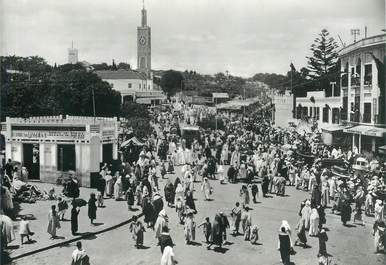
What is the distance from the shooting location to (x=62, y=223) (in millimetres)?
16578

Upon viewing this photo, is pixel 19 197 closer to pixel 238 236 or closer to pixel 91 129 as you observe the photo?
pixel 91 129

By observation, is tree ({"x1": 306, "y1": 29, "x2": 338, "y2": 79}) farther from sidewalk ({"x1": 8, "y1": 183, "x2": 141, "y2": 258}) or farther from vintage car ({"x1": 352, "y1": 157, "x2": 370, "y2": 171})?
sidewalk ({"x1": 8, "y1": 183, "x2": 141, "y2": 258})

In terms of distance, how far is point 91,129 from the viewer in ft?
74.8

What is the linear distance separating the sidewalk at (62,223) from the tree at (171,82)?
8520 centimetres

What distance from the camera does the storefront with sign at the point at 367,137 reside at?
24241 mm

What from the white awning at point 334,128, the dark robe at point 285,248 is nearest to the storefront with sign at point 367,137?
the white awning at point 334,128

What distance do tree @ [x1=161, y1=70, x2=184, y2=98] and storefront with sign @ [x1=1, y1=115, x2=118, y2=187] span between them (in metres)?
81.2

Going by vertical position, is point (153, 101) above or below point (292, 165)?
above

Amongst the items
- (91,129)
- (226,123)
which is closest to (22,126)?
(91,129)

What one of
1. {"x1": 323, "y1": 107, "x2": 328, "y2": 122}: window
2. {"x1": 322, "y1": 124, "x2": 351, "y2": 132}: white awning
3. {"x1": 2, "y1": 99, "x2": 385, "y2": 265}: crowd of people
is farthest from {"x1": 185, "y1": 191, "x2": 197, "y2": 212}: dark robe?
{"x1": 323, "y1": 107, "x2": 328, "y2": 122}: window

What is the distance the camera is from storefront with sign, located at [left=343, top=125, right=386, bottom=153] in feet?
79.5

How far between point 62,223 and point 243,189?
6.98m

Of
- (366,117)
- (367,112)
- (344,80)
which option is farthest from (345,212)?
(344,80)

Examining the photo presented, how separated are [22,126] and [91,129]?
3.72 m
